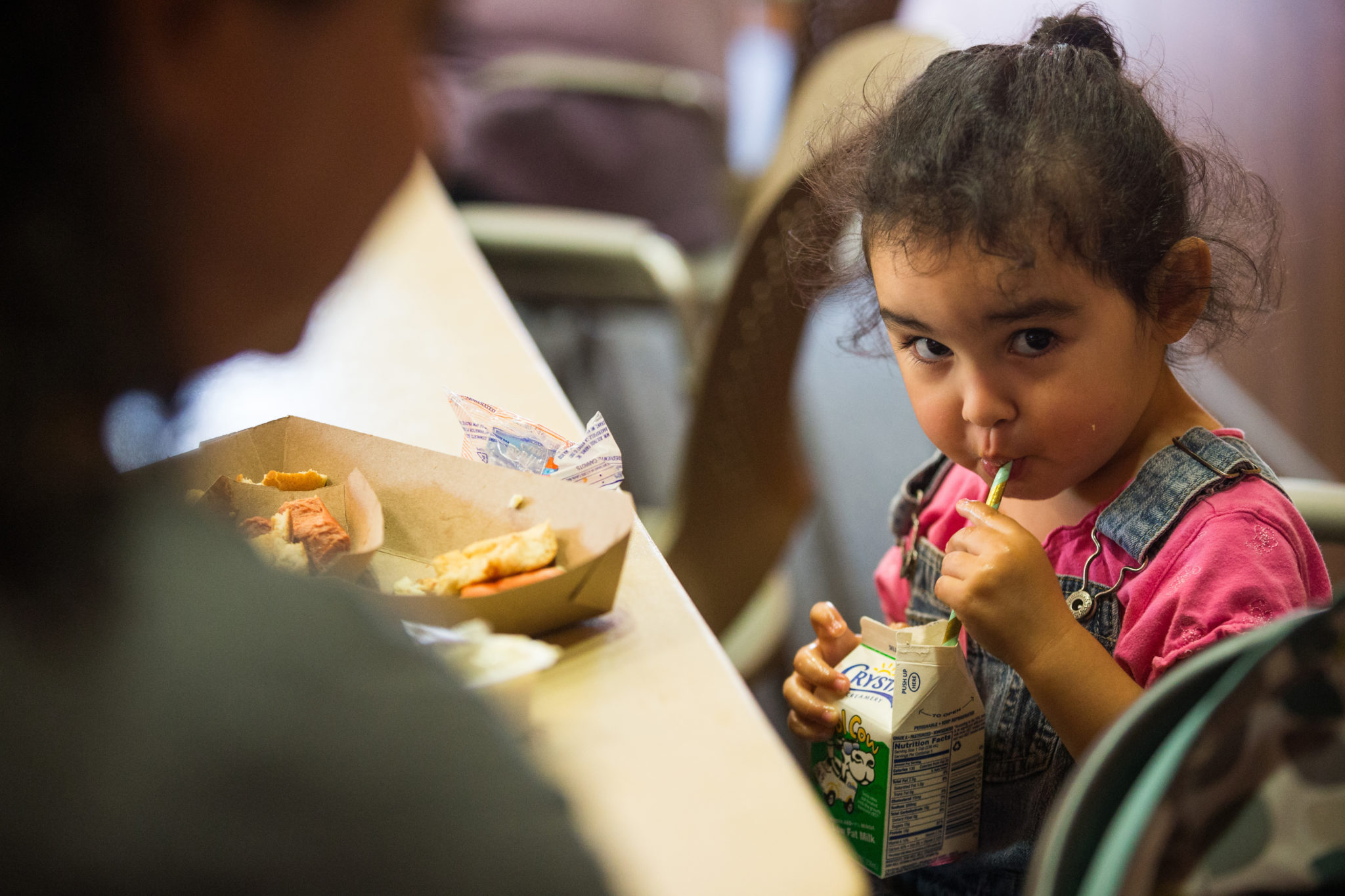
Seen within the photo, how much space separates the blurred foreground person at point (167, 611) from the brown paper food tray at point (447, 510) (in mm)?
165

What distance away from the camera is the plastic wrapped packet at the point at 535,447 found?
0.69 m

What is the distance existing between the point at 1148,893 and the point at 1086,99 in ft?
1.64

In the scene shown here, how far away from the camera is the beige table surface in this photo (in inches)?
17.3

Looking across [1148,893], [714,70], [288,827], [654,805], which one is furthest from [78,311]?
[714,70]

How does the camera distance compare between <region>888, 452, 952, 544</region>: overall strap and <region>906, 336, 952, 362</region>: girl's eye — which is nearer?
<region>906, 336, 952, 362</region>: girl's eye

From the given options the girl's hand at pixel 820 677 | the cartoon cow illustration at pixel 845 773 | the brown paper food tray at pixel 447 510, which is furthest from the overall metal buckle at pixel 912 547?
the brown paper food tray at pixel 447 510

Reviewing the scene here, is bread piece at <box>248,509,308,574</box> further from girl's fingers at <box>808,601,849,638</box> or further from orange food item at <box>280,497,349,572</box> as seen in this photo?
girl's fingers at <box>808,601,849,638</box>

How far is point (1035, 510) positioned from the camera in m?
0.84

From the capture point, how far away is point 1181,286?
730mm

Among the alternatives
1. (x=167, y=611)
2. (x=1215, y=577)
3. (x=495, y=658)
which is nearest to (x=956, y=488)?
(x=1215, y=577)

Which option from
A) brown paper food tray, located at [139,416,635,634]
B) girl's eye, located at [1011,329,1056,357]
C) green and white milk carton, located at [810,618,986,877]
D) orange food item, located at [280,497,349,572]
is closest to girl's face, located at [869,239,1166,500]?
girl's eye, located at [1011,329,1056,357]

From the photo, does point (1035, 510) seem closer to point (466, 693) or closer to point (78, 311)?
point (466, 693)

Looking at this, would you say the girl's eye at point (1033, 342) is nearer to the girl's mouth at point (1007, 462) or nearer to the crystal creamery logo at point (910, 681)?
the girl's mouth at point (1007, 462)

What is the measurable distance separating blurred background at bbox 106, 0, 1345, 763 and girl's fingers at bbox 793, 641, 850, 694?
0.62ft
